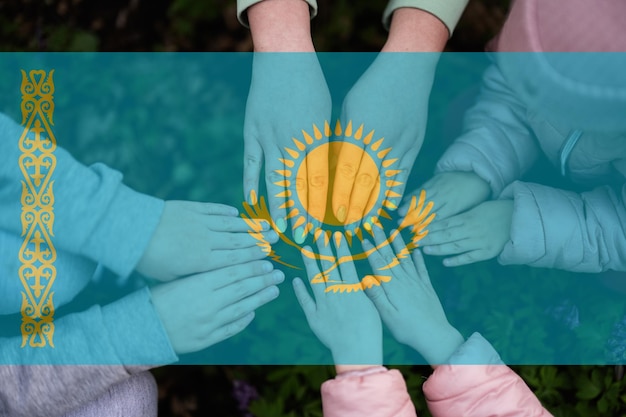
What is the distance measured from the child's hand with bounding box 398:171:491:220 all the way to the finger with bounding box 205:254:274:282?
0.37 m

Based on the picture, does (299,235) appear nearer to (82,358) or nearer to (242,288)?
(242,288)

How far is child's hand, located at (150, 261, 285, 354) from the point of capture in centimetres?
133

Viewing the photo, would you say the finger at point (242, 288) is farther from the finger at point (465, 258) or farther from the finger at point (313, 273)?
the finger at point (465, 258)

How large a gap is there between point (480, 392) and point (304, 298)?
43 cm

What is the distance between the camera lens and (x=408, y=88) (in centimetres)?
145

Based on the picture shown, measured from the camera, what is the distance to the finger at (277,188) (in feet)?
4.38

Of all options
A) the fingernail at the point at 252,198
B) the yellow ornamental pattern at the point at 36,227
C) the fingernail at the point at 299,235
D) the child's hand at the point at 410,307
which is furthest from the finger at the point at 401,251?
the yellow ornamental pattern at the point at 36,227

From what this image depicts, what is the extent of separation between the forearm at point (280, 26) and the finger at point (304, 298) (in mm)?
562

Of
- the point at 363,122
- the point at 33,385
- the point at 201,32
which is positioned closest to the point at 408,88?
the point at 363,122

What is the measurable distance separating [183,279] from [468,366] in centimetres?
66

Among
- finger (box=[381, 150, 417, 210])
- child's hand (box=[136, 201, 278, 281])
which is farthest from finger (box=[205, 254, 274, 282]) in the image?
finger (box=[381, 150, 417, 210])

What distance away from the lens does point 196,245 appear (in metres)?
1.35

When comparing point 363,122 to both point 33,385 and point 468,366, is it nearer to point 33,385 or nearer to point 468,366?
point 468,366

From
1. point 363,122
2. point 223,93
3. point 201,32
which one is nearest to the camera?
point 363,122
